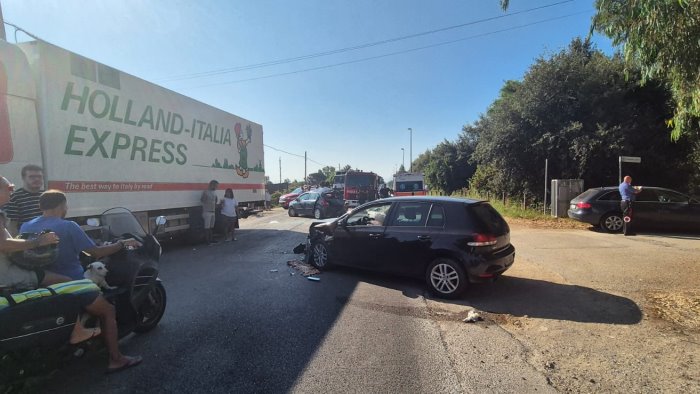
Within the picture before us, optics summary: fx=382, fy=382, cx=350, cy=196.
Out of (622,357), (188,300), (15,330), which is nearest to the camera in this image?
(15,330)

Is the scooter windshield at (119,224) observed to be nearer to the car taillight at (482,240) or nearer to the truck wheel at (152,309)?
the truck wheel at (152,309)

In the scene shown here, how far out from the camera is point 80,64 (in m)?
7.02

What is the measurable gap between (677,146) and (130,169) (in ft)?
67.8

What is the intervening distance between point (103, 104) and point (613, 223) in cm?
1399

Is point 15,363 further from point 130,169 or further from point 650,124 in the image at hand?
point 650,124

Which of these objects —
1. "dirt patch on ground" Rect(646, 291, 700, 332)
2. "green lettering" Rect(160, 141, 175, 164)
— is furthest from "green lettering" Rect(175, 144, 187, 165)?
"dirt patch on ground" Rect(646, 291, 700, 332)

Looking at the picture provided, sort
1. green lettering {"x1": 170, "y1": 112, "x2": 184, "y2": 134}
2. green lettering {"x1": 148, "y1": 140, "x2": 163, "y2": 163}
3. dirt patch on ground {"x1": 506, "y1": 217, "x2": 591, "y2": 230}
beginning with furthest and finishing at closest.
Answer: dirt patch on ground {"x1": 506, "y1": 217, "x2": 591, "y2": 230}, green lettering {"x1": 170, "y1": 112, "x2": 184, "y2": 134}, green lettering {"x1": 148, "y1": 140, "x2": 163, "y2": 163}

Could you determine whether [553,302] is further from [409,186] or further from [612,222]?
[409,186]

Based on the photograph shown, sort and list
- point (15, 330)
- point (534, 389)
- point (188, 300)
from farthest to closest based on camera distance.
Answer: point (188, 300), point (534, 389), point (15, 330)

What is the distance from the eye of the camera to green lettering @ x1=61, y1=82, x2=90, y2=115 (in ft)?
21.9

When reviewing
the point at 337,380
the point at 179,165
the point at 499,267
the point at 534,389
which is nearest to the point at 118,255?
the point at 337,380

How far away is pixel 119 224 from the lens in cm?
427

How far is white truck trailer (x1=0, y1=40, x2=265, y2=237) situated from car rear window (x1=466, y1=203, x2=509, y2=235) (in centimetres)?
686

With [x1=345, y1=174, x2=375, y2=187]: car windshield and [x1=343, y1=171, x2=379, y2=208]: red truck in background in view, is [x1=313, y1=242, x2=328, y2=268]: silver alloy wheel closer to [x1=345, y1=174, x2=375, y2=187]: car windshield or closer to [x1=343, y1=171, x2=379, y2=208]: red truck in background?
[x1=343, y1=171, x2=379, y2=208]: red truck in background
